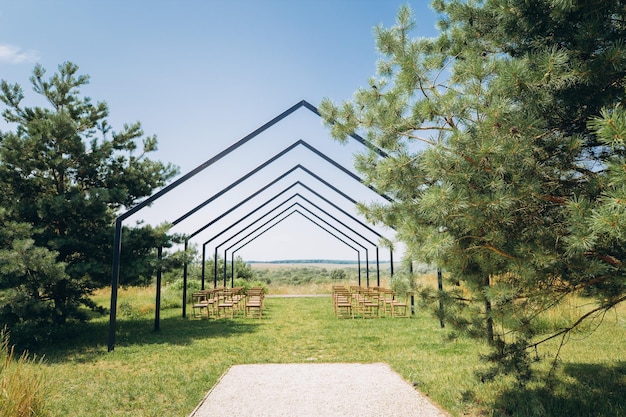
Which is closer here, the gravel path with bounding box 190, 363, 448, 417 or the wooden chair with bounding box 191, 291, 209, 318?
the gravel path with bounding box 190, 363, 448, 417

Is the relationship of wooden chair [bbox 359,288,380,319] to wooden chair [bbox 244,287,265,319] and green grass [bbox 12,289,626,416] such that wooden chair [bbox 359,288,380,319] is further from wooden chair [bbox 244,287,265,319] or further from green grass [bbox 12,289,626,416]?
wooden chair [bbox 244,287,265,319]

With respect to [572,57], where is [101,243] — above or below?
below

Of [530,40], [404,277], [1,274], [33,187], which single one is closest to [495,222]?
[404,277]

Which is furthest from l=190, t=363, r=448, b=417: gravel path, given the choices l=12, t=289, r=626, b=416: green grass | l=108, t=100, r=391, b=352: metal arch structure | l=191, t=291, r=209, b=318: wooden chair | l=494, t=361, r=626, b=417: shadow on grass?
l=191, t=291, r=209, b=318: wooden chair

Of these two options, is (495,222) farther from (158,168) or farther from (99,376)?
(158,168)

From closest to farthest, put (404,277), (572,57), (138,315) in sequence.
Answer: (572,57) → (404,277) → (138,315)

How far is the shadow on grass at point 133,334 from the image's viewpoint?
8.59 m

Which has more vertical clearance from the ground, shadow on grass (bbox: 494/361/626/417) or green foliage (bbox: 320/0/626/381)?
green foliage (bbox: 320/0/626/381)

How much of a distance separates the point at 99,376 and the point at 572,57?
7572 millimetres

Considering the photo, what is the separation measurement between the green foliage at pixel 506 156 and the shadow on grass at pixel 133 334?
7504 mm

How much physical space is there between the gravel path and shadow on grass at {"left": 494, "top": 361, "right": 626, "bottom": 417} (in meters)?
0.89

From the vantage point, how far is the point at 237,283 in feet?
93.0

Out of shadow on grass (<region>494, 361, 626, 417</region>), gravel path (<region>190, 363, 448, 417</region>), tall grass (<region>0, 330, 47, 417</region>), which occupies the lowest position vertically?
gravel path (<region>190, 363, 448, 417</region>)

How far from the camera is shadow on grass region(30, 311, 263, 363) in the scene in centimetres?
859
